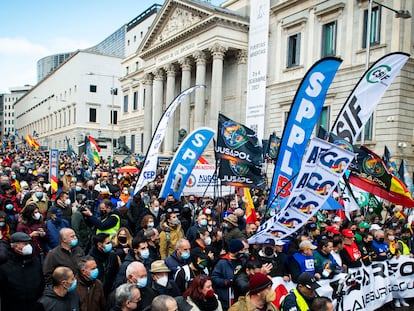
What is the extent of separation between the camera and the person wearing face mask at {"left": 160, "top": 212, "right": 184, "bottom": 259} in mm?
6877

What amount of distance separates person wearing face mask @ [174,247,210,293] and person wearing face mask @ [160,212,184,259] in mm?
1821

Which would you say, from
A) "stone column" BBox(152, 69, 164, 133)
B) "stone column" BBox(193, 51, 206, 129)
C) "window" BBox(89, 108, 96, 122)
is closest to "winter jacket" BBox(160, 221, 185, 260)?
"stone column" BBox(193, 51, 206, 129)

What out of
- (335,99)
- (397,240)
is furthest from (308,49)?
(397,240)

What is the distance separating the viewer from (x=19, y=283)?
4059 millimetres

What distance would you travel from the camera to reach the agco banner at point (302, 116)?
655 centimetres

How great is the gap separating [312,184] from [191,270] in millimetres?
2107

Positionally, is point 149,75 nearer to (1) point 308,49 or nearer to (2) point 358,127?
(1) point 308,49

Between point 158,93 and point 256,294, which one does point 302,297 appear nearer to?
point 256,294

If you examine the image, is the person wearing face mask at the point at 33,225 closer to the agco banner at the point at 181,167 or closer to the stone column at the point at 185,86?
the agco banner at the point at 181,167

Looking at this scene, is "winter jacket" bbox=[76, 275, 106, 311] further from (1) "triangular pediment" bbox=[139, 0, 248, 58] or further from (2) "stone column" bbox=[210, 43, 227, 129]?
(1) "triangular pediment" bbox=[139, 0, 248, 58]

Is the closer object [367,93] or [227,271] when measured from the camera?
[227,271]

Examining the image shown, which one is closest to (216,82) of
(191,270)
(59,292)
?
(191,270)

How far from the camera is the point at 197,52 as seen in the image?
3403 centimetres

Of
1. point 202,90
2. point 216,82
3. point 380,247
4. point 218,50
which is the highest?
point 218,50
